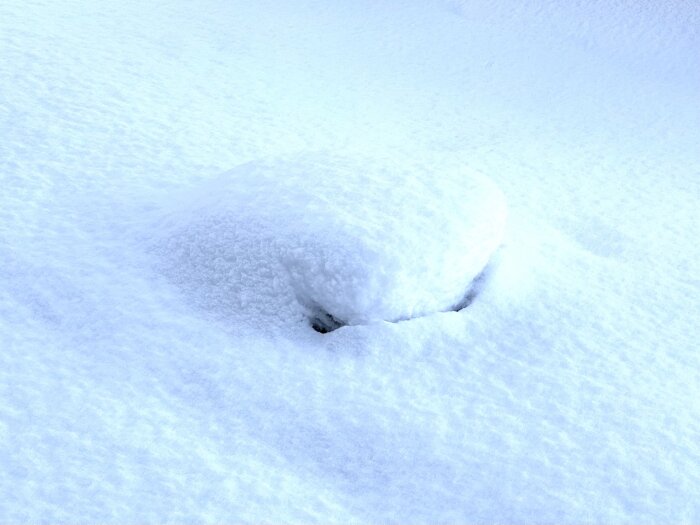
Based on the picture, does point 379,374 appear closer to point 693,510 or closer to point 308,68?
point 693,510

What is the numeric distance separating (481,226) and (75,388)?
30.4 inches

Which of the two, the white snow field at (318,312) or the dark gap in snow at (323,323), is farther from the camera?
the dark gap in snow at (323,323)

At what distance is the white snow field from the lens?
1109mm

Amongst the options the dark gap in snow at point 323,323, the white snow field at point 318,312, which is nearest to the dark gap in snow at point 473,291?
the white snow field at point 318,312

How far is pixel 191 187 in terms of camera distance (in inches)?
68.8

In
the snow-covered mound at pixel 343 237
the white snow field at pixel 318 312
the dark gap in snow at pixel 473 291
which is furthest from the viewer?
the dark gap in snow at pixel 473 291

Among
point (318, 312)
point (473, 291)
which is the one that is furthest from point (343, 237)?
point (473, 291)

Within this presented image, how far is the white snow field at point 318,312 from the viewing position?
1.11m

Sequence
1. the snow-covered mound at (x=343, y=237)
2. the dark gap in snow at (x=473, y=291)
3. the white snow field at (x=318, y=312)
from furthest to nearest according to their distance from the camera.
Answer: the dark gap in snow at (x=473, y=291), the snow-covered mound at (x=343, y=237), the white snow field at (x=318, y=312)

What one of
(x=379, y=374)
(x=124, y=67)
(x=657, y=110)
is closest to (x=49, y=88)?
(x=124, y=67)

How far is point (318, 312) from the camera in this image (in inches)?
54.8

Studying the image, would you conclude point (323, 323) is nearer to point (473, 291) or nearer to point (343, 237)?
point (343, 237)

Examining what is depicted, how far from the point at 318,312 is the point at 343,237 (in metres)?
0.14

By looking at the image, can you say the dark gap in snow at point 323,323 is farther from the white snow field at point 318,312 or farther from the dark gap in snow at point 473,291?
the dark gap in snow at point 473,291
